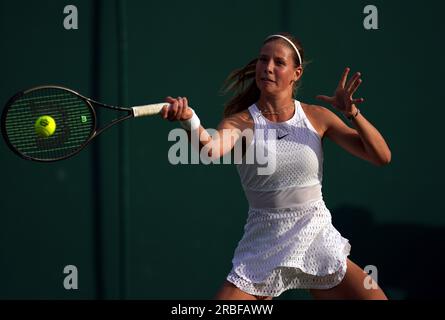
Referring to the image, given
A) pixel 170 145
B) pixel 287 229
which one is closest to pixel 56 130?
pixel 287 229

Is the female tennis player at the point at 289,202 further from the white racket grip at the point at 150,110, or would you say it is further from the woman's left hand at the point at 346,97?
the white racket grip at the point at 150,110

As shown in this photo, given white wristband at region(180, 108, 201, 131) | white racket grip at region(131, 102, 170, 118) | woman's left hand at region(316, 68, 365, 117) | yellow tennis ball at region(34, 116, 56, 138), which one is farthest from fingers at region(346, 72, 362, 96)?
yellow tennis ball at region(34, 116, 56, 138)

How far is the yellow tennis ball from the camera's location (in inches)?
142

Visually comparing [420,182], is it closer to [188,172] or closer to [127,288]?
[188,172]

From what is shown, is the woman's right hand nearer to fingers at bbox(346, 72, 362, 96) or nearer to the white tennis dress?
the white tennis dress

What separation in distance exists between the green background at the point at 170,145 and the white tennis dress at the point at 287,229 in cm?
145

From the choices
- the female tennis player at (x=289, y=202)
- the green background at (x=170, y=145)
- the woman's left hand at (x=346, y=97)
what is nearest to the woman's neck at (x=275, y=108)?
the female tennis player at (x=289, y=202)

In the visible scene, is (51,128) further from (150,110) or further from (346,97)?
(346,97)

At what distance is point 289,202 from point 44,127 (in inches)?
39.2

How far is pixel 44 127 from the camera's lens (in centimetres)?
361

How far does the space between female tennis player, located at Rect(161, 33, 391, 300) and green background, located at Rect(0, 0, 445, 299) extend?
138 centimetres

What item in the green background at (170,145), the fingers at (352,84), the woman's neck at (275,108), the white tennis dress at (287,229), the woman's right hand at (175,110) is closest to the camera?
the woman's right hand at (175,110)

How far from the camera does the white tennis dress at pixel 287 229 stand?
361 cm
